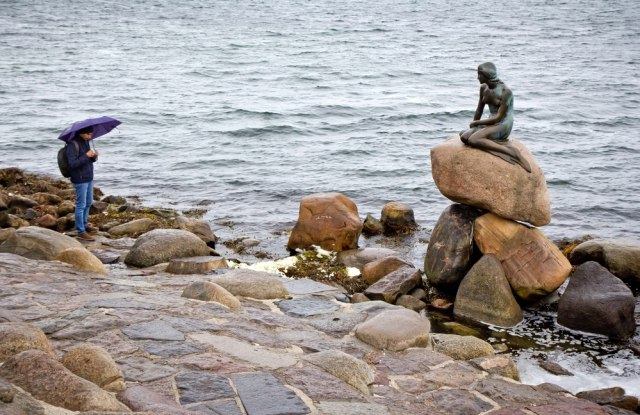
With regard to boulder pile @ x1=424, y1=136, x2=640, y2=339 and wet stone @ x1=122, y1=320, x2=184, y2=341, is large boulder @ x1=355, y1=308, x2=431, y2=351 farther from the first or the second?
boulder pile @ x1=424, y1=136, x2=640, y2=339

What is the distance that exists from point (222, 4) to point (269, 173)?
6370 centimetres

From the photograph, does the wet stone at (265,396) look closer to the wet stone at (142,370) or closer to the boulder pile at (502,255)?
the wet stone at (142,370)

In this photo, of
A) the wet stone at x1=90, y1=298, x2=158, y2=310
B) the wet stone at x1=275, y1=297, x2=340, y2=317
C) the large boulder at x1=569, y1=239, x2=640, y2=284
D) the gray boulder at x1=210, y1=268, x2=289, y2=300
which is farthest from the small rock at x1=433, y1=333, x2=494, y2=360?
the large boulder at x1=569, y1=239, x2=640, y2=284

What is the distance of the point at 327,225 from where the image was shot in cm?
1483

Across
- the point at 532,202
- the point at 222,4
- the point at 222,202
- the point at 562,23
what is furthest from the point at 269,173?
the point at 222,4

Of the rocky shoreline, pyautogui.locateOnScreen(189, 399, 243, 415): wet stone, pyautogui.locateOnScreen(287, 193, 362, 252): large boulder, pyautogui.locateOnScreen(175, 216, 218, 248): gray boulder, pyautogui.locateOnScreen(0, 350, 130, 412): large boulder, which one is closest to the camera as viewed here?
pyautogui.locateOnScreen(0, 350, 130, 412): large boulder

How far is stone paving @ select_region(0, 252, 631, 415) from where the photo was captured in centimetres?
642

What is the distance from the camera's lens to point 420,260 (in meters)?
15.0

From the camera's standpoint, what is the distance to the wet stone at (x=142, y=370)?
21.3 feet

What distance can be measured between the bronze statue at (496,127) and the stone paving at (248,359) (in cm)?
405

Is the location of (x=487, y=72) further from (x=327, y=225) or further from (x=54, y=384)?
(x=54, y=384)

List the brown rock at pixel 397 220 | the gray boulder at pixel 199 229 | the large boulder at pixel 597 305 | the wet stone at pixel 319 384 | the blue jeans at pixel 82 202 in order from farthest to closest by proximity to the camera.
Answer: the brown rock at pixel 397 220 < the gray boulder at pixel 199 229 < the blue jeans at pixel 82 202 < the large boulder at pixel 597 305 < the wet stone at pixel 319 384

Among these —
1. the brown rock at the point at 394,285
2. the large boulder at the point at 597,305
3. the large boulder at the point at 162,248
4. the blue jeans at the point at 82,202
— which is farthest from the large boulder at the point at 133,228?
the large boulder at the point at 597,305

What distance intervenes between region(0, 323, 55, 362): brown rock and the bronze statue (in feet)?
26.4
